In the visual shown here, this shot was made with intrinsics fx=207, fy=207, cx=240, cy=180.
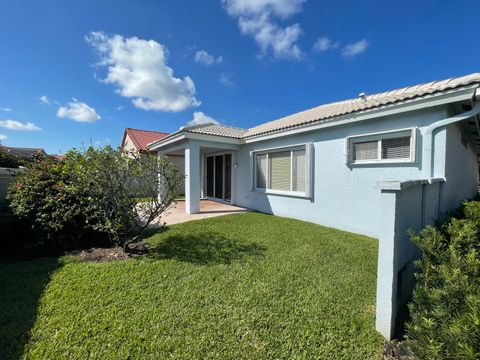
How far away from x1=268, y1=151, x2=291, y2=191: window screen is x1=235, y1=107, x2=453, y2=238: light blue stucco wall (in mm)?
525

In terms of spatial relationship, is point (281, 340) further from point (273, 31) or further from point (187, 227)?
point (273, 31)

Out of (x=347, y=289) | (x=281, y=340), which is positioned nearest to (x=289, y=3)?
(x=347, y=289)

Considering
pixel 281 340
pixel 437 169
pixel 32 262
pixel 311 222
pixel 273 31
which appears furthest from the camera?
pixel 273 31

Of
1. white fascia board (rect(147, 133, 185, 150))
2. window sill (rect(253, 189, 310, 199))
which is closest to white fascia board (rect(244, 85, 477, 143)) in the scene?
window sill (rect(253, 189, 310, 199))

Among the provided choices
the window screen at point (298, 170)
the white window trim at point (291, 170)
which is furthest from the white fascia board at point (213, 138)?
the window screen at point (298, 170)

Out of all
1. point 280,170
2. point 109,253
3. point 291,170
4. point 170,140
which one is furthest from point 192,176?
point 109,253

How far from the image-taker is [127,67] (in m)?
12.6

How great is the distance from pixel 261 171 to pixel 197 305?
8.89 m

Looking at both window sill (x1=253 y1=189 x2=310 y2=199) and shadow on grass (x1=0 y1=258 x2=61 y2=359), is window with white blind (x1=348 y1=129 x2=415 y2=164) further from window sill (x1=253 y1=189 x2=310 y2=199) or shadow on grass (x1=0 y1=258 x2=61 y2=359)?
shadow on grass (x1=0 y1=258 x2=61 y2=359)

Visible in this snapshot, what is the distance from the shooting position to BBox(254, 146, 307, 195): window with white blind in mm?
9828

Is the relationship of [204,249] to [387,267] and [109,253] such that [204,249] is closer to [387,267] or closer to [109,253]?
[109,253]

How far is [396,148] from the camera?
22.6 feet

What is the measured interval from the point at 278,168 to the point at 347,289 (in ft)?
24.0

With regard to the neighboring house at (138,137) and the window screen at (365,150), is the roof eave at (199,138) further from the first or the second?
the neighboring house at (138,137)
